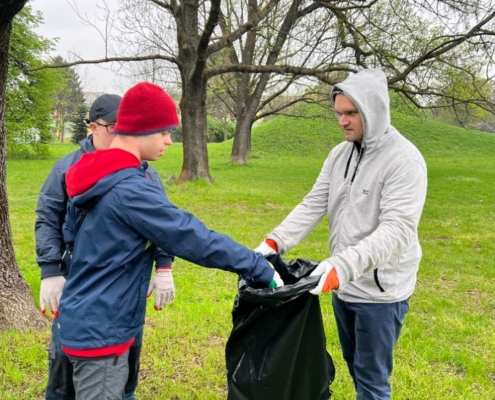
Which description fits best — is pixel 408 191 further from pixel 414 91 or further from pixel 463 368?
pixel 414 91

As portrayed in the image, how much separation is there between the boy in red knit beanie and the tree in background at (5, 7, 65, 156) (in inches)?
808

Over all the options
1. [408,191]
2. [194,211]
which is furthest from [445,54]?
[408,191]

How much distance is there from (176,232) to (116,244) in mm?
247

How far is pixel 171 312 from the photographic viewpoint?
413 cm

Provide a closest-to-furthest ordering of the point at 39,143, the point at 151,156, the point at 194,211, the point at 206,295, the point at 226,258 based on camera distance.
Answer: the point at 226,258 < the point at 151,156 < the point at 206,295 < the point at 194,211 < the point at 39,143

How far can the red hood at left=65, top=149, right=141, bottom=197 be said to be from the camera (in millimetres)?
1729

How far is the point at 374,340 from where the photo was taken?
215cm

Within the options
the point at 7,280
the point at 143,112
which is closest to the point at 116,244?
the point at 143,112

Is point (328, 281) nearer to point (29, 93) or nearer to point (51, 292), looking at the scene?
point (51, 292)

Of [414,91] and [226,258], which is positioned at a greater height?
[414,91]

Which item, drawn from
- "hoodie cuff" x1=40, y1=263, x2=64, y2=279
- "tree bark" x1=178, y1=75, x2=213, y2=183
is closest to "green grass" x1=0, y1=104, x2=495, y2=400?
"tree bark" x1=178, y1=75, x2=213, y2=183

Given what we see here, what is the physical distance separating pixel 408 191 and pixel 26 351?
9.33ft

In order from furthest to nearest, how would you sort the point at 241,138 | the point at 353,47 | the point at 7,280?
the point at 241,138
the point at 353,47
the point at 7,280

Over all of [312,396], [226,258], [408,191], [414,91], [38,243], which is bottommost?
[312,396]
